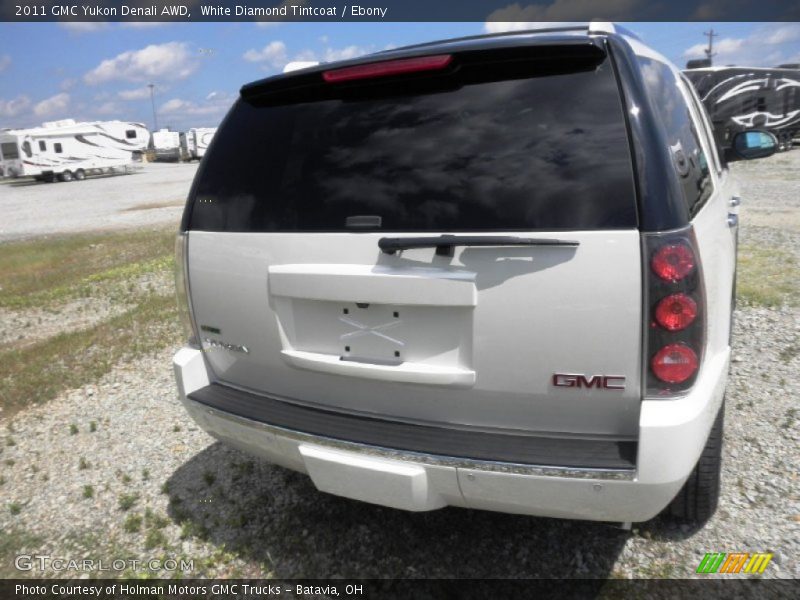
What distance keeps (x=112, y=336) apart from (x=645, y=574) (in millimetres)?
5658

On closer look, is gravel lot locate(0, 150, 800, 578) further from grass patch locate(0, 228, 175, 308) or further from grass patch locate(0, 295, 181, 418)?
grass patch locate(0, 228, 175, 308)

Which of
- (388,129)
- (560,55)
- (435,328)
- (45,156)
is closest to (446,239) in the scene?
(435,328)

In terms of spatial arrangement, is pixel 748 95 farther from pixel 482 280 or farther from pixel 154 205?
pixel 482 280

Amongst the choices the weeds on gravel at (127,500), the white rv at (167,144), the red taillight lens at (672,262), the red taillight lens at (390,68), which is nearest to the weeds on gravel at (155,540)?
the weeds on gravel at (127,500)

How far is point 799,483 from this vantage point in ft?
9.92

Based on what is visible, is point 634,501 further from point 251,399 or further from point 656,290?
point 251,399

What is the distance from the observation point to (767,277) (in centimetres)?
690

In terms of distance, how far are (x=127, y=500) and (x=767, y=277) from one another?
273 inches

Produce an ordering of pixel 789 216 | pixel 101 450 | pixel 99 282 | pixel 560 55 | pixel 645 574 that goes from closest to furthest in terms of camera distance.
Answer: pixel 560 55 < pixel 645 574 < pixel 101 450 < pixel 99 282 < pixel 789 216

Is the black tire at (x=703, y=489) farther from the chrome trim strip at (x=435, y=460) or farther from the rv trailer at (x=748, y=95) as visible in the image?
the rv trailer at (x=748, y=95)

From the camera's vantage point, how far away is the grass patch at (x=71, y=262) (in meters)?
8.95

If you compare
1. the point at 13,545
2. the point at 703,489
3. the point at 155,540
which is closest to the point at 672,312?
the point at 703,489

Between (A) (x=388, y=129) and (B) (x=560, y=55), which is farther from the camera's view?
(A) (x=388, y=129)

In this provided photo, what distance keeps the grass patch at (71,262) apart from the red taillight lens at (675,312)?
848cm
